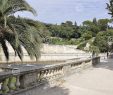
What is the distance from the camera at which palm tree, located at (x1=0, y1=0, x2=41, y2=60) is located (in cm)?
1090

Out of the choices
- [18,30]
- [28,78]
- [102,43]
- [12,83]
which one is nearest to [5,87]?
[12,83]

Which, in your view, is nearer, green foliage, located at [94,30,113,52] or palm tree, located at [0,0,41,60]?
palm tree, located at [0,0,41,60]

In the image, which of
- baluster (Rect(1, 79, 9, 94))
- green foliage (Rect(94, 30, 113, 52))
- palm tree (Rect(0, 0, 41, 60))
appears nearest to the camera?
baluster (Rect(1, 79, 9, 94))

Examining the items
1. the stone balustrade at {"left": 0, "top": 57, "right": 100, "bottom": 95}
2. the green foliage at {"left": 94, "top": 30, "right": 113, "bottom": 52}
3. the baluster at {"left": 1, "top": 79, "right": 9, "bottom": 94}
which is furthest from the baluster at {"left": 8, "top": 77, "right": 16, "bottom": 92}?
the green foliage at {"left": 94, "top": 30, "right": 113, "bottom": 52}

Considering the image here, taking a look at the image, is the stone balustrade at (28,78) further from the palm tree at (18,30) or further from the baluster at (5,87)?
the palm tree at (18,30)

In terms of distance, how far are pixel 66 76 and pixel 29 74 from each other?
5.89m

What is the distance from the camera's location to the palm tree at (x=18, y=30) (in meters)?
10.9

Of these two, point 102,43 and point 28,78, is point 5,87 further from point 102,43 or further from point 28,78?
point 102,43

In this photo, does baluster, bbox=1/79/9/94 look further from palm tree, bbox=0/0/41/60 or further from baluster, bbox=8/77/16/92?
palm tree, bbox=0/0/41/60

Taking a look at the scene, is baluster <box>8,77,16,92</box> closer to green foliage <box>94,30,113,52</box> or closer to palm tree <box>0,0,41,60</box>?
palm tree <box>0,0,41,60</box>

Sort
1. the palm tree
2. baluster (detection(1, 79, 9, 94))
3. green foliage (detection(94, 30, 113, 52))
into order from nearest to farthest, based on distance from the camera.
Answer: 1. baluster (detection(1, 79, 9, 94))
2. the palm tree
3. green foliage (detection(94, 30, 113, 52))

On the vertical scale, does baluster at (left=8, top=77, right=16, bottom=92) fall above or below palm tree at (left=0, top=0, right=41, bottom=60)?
below

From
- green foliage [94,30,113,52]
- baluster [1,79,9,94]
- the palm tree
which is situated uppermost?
green foliage [94,30,113,52]

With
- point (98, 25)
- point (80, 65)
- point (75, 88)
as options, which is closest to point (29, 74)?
point (75, 88)
